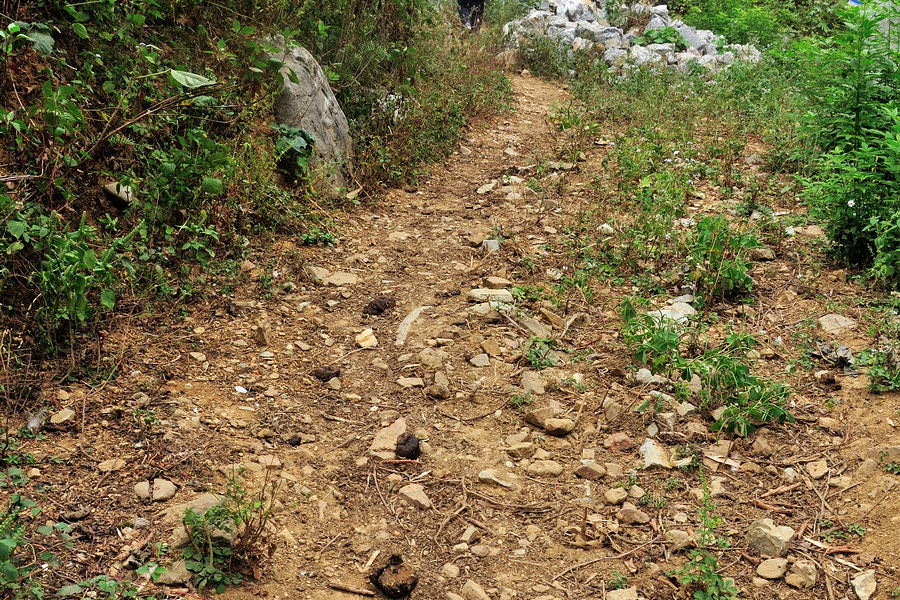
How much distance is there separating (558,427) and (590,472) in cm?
30

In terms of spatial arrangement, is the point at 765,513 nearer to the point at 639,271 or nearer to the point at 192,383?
the point at 639,271

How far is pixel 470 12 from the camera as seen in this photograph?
10.1 metres

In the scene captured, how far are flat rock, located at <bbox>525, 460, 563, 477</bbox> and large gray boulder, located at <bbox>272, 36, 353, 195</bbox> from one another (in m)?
3.09

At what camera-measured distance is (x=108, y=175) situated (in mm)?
4059

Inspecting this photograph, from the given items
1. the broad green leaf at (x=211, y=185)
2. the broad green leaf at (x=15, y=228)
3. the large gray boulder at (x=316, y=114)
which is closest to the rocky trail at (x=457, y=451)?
the broad green leaf at (x=211, y=185)

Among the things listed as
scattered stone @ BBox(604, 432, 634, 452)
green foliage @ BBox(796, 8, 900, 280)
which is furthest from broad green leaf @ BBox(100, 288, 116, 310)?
green foliage @ BBox(796, 8, 900, 280)

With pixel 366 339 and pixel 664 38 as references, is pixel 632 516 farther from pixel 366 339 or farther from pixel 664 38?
pixel 664 38

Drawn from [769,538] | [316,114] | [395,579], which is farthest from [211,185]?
[769,538]

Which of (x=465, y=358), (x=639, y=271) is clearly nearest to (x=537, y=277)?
(x=639, y=271)

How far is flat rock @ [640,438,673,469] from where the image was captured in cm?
327

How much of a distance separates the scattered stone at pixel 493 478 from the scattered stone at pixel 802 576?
114cm

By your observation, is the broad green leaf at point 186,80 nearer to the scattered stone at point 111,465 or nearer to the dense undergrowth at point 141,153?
the dense undergrowth at point 141,153

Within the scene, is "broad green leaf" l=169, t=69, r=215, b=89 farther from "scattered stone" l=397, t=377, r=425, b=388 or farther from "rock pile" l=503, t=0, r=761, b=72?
"rock pile" l=503, t=0, r=761, b=72

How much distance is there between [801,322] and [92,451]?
374 centimetres
